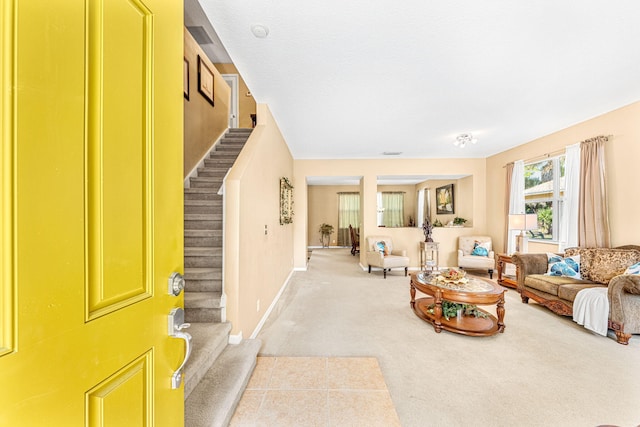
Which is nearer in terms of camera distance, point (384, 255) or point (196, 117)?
point (196, 117)

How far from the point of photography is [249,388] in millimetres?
1939

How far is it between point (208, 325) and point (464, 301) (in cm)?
252

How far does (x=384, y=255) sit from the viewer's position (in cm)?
555

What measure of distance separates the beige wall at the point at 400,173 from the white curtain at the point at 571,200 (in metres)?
1.99

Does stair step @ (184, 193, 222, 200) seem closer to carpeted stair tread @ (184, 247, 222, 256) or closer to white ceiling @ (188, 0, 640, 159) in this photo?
carpeted stair tread @ (184, 247, 222, 256)

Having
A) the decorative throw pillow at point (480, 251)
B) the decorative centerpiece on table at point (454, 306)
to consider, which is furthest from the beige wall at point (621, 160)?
the decorative centerpiece on table at point (454, 306)

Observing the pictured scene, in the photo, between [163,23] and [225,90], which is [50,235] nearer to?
[163,23]

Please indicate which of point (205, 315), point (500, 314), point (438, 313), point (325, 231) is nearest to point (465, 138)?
point (500, 314)

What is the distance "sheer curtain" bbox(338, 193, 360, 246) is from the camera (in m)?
9.85

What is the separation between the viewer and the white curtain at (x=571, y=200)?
12.5 feet

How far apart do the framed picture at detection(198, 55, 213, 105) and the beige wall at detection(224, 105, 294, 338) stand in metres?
1.31

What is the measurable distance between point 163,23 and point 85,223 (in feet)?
2.31

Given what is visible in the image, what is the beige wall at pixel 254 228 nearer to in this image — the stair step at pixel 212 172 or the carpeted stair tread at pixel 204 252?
the carpeted stair tread at pixel 204 252

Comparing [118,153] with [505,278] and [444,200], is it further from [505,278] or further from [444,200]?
[444,200]
